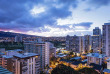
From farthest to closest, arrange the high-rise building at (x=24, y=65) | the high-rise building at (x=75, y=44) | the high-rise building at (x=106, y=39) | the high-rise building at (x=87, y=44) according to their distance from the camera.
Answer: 1. the high-rise building at (x=87, y=44)
2. the high-rise building at (x=75, y=44)
3. the high-rise building at (x=106, y=39)
4. the high-rise building at (x=24, y=65)

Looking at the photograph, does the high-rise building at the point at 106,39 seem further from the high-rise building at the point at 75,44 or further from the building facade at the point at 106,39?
the high-rise building at the point at 75,44

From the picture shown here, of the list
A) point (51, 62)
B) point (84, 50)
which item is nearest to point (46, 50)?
point (51, 62)

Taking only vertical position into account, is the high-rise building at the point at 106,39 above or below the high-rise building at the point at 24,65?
above

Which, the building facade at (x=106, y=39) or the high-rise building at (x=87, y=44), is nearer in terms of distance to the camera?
the building facade at (x=106, y=39)

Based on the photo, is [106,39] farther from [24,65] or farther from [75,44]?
[24,65]

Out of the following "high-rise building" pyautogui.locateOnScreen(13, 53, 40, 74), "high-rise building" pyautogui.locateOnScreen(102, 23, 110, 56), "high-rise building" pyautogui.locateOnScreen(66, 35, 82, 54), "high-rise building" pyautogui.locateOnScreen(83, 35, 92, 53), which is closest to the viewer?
"high-rise building" pyautogui.locateOnScreen(13, 53, 40, 74)

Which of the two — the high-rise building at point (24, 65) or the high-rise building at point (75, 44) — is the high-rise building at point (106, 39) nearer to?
the high-rise building at point (75, 44)

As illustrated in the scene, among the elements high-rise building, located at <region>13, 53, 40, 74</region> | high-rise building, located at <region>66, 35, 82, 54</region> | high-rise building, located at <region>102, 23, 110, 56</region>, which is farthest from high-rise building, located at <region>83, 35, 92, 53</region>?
high-rise building, located at <region>13, 53, 40, 74</region>

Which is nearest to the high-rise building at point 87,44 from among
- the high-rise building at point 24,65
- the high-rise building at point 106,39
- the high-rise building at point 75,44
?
the high-rise building at point 75,44

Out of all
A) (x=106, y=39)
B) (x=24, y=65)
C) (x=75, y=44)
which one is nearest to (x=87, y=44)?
(x=75, y=44)

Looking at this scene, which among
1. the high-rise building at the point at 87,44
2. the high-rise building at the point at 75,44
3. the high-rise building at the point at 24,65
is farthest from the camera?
the high-rise building at the point at 87,44

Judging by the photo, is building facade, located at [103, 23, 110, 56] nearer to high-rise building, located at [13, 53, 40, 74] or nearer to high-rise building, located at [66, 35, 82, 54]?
high-rise building, located at [66, 35, 82, 54]

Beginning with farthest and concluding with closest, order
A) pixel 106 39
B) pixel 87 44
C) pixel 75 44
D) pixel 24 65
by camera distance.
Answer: pixel 87 44, pixel 75 44, pixel 106 39, pixel 24 65
